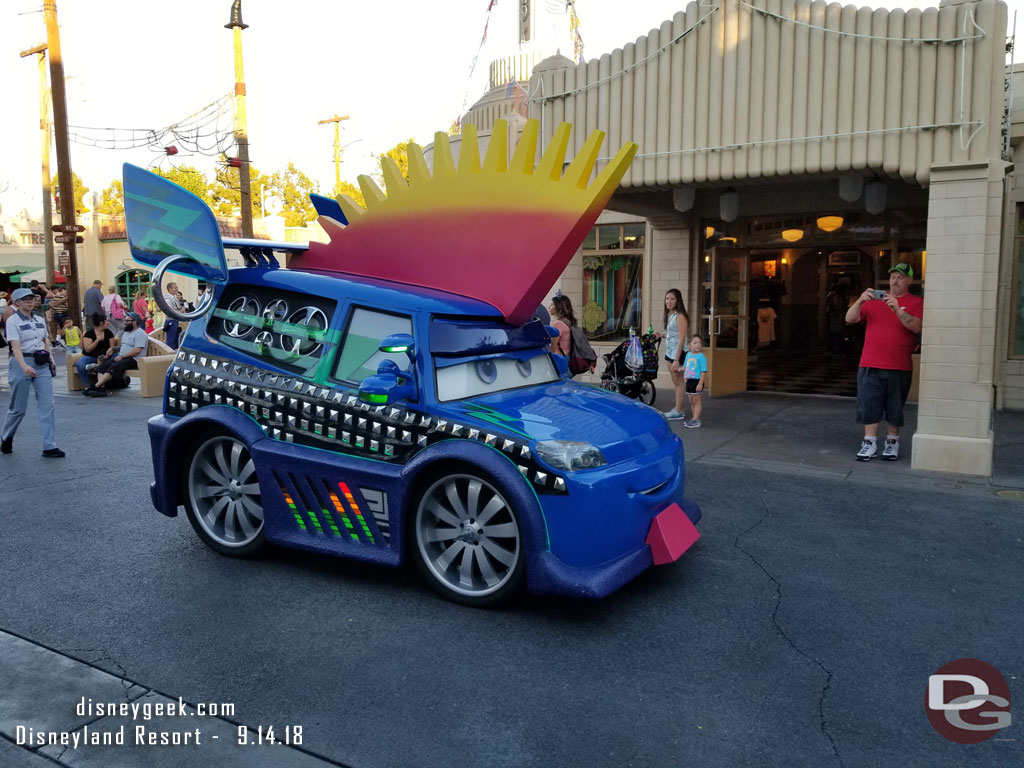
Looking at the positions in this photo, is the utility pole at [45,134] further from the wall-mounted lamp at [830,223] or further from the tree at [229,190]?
the wall-mounted lamp at [830,223]

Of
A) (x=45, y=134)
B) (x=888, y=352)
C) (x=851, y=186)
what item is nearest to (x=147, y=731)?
(x=888, y=352)

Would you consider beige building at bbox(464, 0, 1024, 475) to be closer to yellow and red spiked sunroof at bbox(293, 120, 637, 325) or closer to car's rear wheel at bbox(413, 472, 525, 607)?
yellow and red spiked sunroof at bbox(293, 120, 637, 325)

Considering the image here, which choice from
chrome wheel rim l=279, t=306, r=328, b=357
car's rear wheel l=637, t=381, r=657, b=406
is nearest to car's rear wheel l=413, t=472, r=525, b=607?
chrome wheel rim l=279, t=306, r=328, b=357

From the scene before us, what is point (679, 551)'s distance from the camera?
4504 mm

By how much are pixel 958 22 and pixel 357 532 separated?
6902 millimetres

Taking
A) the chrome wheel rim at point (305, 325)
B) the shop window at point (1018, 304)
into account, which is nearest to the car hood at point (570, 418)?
the chrome wheel rim at point (305, 325)

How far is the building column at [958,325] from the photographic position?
24.4ft

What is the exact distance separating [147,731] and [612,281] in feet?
39.9

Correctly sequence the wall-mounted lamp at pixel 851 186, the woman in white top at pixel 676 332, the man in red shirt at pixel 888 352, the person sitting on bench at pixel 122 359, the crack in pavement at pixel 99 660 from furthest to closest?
→ 1. the person sitting on bench at pixel 122 359
2. the woman in white top at pixel 676 332
3. the wall-mounted lamp at pixel 851 186
4. the man in red shirt at pixel 888 352
5. the crack in pavement at pixel 99 660

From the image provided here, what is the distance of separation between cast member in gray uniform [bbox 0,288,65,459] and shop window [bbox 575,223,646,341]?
28.8 ft

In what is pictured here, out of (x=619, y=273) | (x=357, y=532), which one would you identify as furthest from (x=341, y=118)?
(x=357, y=532)

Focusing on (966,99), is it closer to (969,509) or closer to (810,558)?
(969,509)

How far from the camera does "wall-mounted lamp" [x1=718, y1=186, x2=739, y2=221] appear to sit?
11.5 metres

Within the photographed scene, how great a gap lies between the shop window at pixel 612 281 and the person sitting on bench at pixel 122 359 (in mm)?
7536
